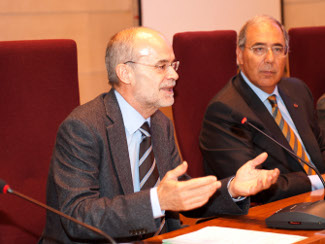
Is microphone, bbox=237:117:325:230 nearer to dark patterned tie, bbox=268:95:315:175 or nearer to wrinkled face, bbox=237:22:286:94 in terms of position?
dark patterned tie, bbox=268:95:315:175

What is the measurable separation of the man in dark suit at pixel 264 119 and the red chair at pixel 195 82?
66 millimetres

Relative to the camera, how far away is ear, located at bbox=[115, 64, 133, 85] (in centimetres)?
230

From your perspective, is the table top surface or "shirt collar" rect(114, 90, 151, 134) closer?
the table top surface

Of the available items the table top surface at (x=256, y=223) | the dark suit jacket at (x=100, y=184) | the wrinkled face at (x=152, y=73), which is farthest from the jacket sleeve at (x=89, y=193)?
the wrinkled face at (x=152, y=73)

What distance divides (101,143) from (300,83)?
1.69 metres

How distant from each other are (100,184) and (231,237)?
572 millimetres

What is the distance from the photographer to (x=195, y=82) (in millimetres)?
3002

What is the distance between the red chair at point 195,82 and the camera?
9.66ft

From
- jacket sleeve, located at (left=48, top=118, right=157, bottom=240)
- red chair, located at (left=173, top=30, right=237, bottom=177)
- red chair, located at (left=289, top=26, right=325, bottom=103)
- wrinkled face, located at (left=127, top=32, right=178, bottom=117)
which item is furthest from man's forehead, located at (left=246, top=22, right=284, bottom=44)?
jacket sleeve, located at (left=48, top=118, right=157, bottom=240)

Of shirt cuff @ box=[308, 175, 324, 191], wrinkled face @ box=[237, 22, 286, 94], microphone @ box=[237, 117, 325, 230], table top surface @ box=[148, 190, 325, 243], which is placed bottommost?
shirt cuff @ box=[308, 175, 324, 191]

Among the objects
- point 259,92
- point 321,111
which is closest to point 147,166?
point 259,92

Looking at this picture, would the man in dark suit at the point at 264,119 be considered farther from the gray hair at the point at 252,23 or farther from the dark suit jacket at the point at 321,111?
the dark suit jacket at the point at 321,111

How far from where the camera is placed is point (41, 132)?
92.0 inches

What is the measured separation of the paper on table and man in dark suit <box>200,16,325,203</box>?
0.80 metres
